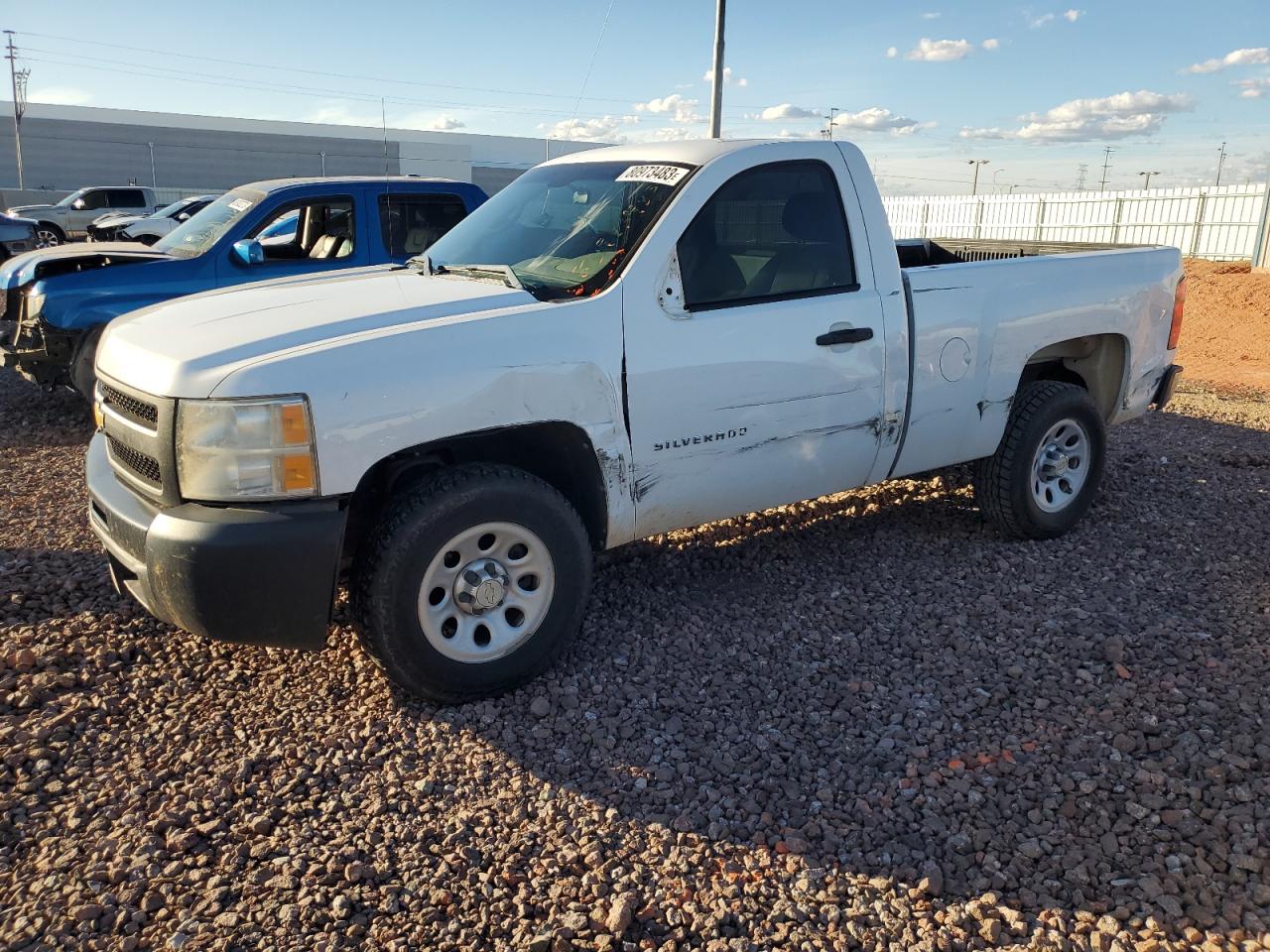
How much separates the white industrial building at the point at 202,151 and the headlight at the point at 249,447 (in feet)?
164

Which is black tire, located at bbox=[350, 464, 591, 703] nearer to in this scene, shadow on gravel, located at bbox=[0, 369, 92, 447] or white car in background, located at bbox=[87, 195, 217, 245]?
shadow on gravel, located at bbox=[0, 369, 92, 447]

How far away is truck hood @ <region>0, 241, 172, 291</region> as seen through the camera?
7391 millimetres

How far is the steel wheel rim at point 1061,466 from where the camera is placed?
206 inches

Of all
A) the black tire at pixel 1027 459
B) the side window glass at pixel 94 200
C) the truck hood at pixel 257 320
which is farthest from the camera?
the side window glass at pixel 94 200

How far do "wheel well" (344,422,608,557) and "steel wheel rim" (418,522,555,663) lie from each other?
0.30m

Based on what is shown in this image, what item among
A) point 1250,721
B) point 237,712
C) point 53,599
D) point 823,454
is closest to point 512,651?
point 237,712

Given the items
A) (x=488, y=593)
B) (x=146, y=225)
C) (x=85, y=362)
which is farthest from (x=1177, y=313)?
(x=146, y=225)

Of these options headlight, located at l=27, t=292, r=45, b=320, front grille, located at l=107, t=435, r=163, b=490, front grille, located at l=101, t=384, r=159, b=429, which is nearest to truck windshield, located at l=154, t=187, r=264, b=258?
headlight, located at l=27, t=292, r=45, b=320

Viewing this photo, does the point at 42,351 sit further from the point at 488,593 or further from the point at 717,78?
the point at 717,78

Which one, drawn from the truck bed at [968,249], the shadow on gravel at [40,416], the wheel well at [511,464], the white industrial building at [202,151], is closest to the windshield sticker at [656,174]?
the wheel well at [511,464]

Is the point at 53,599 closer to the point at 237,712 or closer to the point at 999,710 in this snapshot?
Result: the point at 237,712

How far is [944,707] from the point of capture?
362 centimetres

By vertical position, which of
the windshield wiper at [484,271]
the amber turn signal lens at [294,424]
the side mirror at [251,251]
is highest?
the windshield wiper at [484,271]

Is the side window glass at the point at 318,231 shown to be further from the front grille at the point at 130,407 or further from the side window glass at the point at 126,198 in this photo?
the side window glass at the point at 126,198
